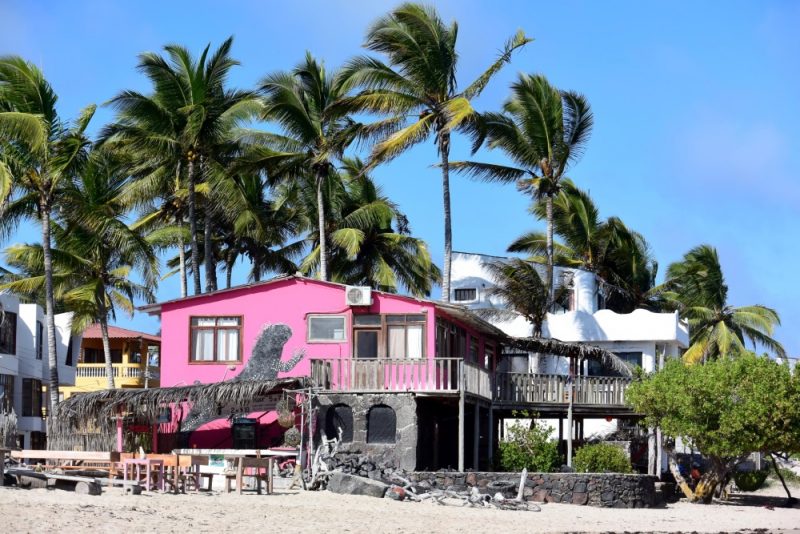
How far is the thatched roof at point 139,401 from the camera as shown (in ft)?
111

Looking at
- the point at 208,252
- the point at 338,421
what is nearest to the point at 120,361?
the point at 208,252

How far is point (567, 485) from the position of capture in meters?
32.8

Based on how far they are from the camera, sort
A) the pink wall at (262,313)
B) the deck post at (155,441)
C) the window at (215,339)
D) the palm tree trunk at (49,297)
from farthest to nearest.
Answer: the palm tree trunk at (49,297) < the window at (215,339) < the pink wall at (262,313) < the deck post at (155,441)

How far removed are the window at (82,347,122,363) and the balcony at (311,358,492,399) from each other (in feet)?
107

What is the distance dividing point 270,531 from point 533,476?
12.8 meters

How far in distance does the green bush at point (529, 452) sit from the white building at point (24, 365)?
19.4 metres

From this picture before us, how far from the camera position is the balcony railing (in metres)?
60.0

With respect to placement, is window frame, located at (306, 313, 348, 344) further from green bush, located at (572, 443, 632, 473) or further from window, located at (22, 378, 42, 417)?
window, located at (22, 378, 42, 417)

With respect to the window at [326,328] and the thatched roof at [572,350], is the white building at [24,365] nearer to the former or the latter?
the window at [326,328]

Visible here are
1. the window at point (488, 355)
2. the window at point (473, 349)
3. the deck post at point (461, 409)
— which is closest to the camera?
the deck post at point (461, 409)

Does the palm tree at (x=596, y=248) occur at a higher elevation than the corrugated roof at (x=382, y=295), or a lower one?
higher

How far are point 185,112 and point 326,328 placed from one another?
10.6 meters

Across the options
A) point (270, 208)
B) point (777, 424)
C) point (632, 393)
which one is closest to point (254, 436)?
point (632, 393)

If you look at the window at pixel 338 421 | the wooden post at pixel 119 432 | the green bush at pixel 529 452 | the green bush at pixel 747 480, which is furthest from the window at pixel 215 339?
the green bush at pixel 747 480
